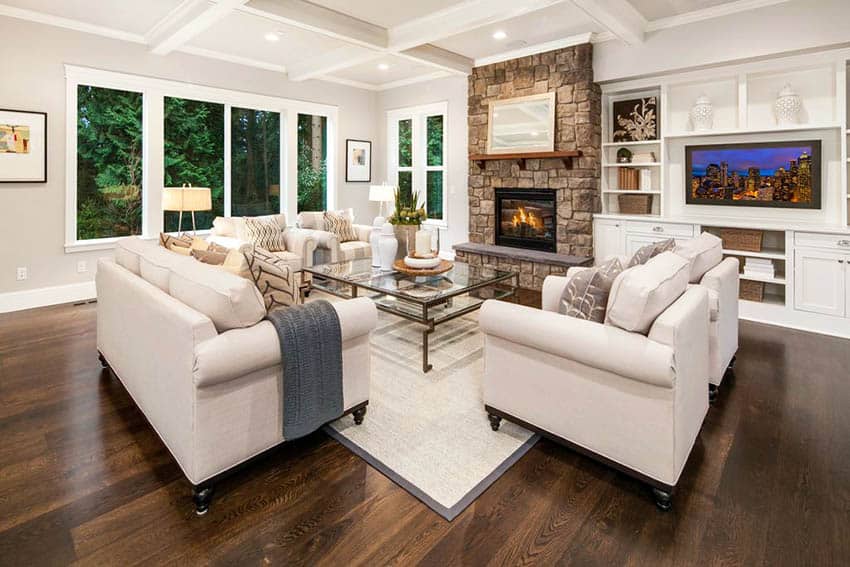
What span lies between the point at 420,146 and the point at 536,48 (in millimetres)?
2445

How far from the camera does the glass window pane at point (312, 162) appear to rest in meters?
7.30

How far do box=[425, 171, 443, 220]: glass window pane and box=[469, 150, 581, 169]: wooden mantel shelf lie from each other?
103 centimetres

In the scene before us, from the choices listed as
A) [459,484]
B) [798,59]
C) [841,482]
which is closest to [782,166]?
[798,59]

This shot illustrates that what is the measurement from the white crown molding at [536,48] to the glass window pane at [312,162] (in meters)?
2.57


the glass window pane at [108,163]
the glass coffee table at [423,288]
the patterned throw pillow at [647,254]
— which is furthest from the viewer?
the glass window pane at [108,163]

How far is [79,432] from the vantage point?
A: 2.53 meters

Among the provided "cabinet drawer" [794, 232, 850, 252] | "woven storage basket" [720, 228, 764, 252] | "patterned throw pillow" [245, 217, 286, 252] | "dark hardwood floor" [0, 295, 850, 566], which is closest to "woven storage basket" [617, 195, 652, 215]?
"woven storage basket" [720, 228, 764, 252]

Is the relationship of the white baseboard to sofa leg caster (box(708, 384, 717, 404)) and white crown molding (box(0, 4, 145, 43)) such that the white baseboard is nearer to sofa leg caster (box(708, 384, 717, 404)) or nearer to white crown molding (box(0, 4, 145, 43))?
white crown molding (box(0, 4, 145, 43))

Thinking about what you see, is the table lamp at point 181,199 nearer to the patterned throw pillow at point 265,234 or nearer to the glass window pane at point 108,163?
the patterned throw pillow at point 265,234

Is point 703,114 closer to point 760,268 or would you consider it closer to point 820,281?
point 760,268

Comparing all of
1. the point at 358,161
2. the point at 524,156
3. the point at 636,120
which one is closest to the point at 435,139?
the point at 358,161

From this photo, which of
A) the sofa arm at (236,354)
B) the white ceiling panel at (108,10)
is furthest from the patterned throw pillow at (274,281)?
the white ceiling panel at (108,10)

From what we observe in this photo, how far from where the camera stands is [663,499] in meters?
1.92

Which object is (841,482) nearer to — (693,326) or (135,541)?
(693,326)
